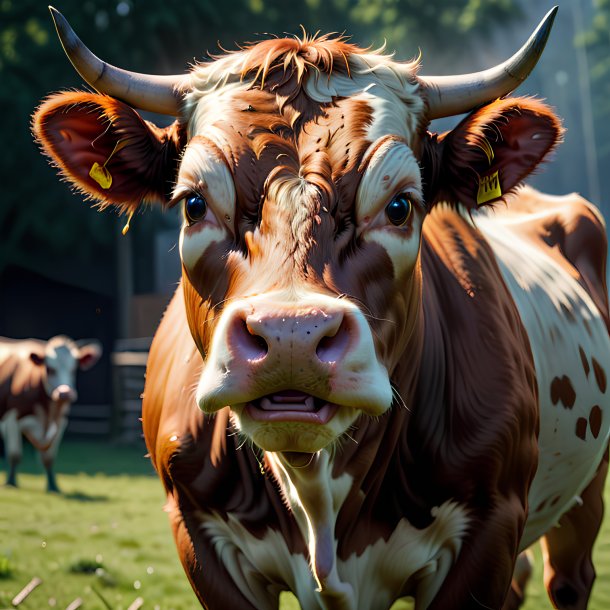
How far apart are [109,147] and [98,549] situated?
4.22 meters

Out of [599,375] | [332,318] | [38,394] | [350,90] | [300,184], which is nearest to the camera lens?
[332,318]

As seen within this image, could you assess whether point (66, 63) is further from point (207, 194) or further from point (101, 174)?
point (207, 194)

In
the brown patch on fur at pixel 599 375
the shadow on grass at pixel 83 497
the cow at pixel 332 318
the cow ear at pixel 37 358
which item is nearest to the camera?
the cow at pixel 332 318

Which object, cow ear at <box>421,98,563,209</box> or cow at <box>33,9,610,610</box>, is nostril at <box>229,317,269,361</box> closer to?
cow at <box>33,9,610,610</box>

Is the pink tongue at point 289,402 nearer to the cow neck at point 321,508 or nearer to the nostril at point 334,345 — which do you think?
the nostril at point 334,345

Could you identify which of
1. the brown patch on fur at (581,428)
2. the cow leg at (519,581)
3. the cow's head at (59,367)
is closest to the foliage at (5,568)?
the cow leg at (519,581)

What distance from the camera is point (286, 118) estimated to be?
2.56 m

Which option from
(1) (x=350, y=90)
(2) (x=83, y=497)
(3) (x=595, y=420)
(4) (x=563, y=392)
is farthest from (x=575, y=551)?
(2) (x=83, y=497)

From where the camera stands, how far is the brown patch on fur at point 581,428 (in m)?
3.81

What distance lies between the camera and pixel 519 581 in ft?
15.5

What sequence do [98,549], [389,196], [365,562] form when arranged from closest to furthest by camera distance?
[389,196]
[365,562]
[98,549]

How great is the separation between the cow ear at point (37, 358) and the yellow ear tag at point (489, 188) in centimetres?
938

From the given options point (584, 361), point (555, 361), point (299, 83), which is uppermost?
point (299, 83)

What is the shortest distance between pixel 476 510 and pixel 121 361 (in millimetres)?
12775
